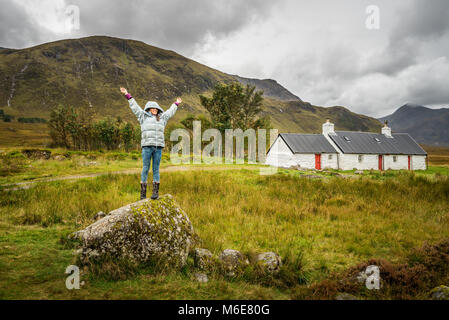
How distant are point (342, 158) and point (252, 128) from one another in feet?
64.9

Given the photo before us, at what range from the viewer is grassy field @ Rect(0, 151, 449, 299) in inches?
152

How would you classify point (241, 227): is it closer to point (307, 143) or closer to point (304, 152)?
point (304, 152)

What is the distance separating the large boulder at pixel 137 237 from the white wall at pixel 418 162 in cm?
4819

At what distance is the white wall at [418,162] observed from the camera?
1544 inches

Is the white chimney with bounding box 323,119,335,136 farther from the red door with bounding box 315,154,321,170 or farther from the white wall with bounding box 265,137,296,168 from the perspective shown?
the white wall with bounding box 265,137,296,168

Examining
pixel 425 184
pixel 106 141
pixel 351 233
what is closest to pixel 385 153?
pixel 425 184

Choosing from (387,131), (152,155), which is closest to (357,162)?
(387,131)

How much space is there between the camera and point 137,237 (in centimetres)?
445

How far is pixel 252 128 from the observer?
162 feet

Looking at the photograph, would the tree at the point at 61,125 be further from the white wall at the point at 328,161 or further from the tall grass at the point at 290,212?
the white wall at the point at 328,161

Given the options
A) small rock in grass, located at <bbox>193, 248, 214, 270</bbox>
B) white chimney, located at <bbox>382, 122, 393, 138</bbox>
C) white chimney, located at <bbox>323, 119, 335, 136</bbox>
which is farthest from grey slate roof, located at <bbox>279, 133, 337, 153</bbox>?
small rock in grass, located at <bbox>193, 248, 214, 270</bbox>
